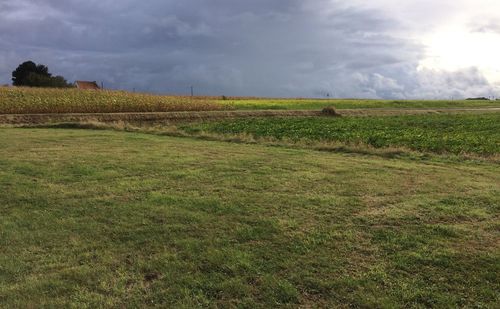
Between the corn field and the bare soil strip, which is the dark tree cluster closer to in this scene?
the corn field

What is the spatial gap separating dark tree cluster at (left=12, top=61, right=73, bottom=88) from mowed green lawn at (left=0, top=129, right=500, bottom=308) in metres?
60.9

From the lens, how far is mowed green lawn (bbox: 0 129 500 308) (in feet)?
14.4

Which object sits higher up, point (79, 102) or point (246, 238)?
point (79, 102)

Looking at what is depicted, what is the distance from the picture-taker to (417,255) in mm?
5195

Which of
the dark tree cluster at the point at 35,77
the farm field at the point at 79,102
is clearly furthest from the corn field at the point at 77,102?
the dark tree cluster at the point at 35,77

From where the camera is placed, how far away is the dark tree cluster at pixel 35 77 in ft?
212

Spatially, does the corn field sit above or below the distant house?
below

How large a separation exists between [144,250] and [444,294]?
336 centimetres

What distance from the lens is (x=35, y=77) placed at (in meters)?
64.6

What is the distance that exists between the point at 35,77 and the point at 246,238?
67.7 metres

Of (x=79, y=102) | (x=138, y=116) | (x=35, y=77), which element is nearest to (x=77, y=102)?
(x=79, y=102)

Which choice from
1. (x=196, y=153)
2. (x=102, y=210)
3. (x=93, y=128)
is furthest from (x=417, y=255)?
(x=93, y=128)

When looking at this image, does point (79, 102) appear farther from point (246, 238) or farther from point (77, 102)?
point (246, 238)

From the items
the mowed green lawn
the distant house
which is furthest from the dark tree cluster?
the mowed green lawn
